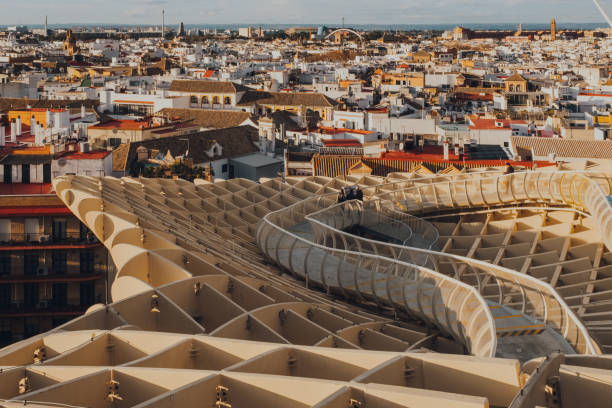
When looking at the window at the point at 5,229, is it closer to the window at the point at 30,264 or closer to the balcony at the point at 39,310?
the window at the point at 30,264

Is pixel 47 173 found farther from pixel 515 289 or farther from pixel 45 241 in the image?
pixel 515 289

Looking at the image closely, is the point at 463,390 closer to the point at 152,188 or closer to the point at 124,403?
the point at 124,403

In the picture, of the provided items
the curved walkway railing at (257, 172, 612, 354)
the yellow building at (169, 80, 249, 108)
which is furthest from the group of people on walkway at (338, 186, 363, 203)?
the yellow building at (169, 80, 249, 108)

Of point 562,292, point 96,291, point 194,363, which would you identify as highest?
point 194,363

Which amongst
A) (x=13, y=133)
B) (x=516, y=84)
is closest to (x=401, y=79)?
(x=516, y=84)

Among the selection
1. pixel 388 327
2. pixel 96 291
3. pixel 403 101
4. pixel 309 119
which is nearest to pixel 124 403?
pixel 388 327

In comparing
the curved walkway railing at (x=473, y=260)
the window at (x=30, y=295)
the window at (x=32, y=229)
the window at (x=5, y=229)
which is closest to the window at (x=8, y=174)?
the window at (x=5, y=229)

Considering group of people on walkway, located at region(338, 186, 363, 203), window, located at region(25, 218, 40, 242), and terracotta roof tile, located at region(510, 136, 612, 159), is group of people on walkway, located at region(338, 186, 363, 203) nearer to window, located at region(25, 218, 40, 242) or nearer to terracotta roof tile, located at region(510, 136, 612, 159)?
window, located at region(25, 218, 40, 242)

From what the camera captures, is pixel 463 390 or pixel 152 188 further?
pixel 152 188
